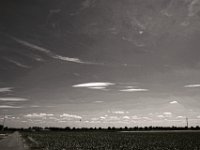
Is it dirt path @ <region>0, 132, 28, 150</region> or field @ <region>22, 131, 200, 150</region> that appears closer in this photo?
dirt path @ <region>0, 132, 28, 150</region>

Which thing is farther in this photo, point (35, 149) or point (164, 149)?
point (164, 149)

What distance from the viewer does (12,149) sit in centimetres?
3822

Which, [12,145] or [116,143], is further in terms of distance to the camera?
[116,143]

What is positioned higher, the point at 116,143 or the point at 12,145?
the point at 116,143

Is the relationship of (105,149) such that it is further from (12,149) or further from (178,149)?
(12,149)

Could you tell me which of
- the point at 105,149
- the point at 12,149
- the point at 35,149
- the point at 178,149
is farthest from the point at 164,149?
the point at 12,149

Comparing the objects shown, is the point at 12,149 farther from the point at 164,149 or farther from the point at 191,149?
the point at 191,149

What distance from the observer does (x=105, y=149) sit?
140 ft

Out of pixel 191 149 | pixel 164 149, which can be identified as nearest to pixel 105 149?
pixel 164 149

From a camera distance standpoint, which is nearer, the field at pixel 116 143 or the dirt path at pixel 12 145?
the dirt path at pixel 12 145

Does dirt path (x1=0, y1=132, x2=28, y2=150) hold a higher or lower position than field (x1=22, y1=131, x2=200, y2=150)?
lower

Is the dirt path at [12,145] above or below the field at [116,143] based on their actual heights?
below

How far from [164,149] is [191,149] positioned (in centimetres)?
421

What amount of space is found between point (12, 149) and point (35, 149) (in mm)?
3479
